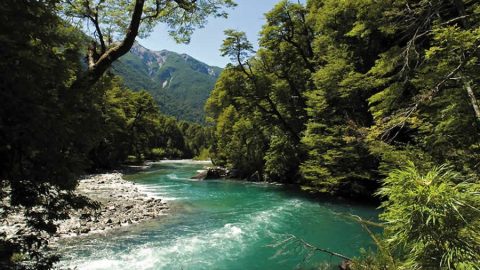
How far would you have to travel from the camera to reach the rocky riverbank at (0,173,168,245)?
527 inches

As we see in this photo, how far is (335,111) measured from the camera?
22.5 m

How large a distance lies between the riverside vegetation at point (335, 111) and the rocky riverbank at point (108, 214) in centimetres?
424

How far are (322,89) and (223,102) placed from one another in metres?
16.9

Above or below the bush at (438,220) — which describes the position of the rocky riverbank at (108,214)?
below

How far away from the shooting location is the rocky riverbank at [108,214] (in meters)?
13.4

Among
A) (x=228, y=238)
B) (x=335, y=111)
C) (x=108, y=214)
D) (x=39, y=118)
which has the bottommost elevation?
(x=228, y=238)

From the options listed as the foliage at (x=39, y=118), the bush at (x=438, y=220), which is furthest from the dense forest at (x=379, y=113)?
the foliage at (x=39, y=118)

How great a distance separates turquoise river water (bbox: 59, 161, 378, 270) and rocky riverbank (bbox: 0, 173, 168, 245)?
84 cm

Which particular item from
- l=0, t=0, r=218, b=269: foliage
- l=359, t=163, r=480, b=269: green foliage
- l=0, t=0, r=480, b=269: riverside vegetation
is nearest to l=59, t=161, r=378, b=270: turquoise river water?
l=0, t=0, r=480, b=269: riverside vegetation

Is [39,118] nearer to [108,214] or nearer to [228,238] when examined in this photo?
[228,238]

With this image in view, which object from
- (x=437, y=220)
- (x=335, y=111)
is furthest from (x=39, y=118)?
(x=335, y=111)

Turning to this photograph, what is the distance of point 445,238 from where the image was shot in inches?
86.6

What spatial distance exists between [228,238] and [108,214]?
7390 mm

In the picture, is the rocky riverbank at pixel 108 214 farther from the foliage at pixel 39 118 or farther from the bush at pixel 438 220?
the bush at pixel 438 220
